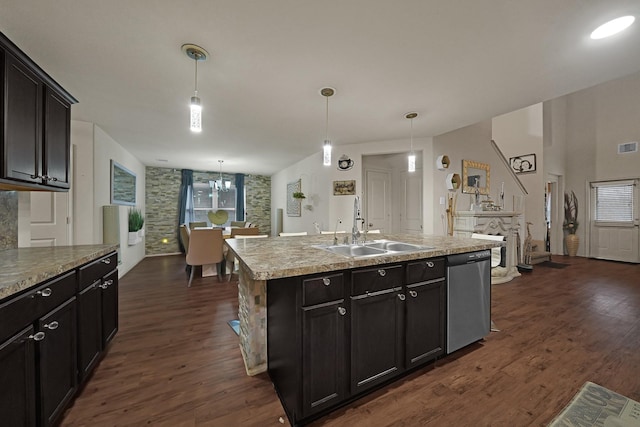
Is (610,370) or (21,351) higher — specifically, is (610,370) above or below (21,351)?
below

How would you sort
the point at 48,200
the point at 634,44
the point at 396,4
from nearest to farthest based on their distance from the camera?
the point at 396,4 → the point at 634,44 → the point at 48,200

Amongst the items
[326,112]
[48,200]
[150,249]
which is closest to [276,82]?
[326,112]

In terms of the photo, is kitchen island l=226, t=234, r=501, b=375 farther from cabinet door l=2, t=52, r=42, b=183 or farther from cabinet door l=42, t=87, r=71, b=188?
cabinet door l=42, t=87, r=71, b=188

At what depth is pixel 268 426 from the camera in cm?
135

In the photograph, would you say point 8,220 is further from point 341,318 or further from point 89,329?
point 341,318

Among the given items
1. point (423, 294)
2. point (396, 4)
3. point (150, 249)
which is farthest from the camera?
point (150, 249)

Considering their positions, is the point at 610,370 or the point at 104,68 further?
the point at 104,68

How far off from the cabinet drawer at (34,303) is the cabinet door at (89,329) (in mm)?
183

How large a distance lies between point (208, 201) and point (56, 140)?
6.02 m

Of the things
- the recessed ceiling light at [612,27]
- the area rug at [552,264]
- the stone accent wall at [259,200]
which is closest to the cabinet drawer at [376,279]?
the recessed ceiling light at [612,27]

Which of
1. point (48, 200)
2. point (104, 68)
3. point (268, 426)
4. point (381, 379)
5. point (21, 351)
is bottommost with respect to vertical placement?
point (268, 426)

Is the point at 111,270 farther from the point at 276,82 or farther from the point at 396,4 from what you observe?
the point at 396,4

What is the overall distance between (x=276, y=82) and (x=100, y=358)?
108 inches

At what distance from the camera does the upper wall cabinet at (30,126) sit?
1.47 meters
